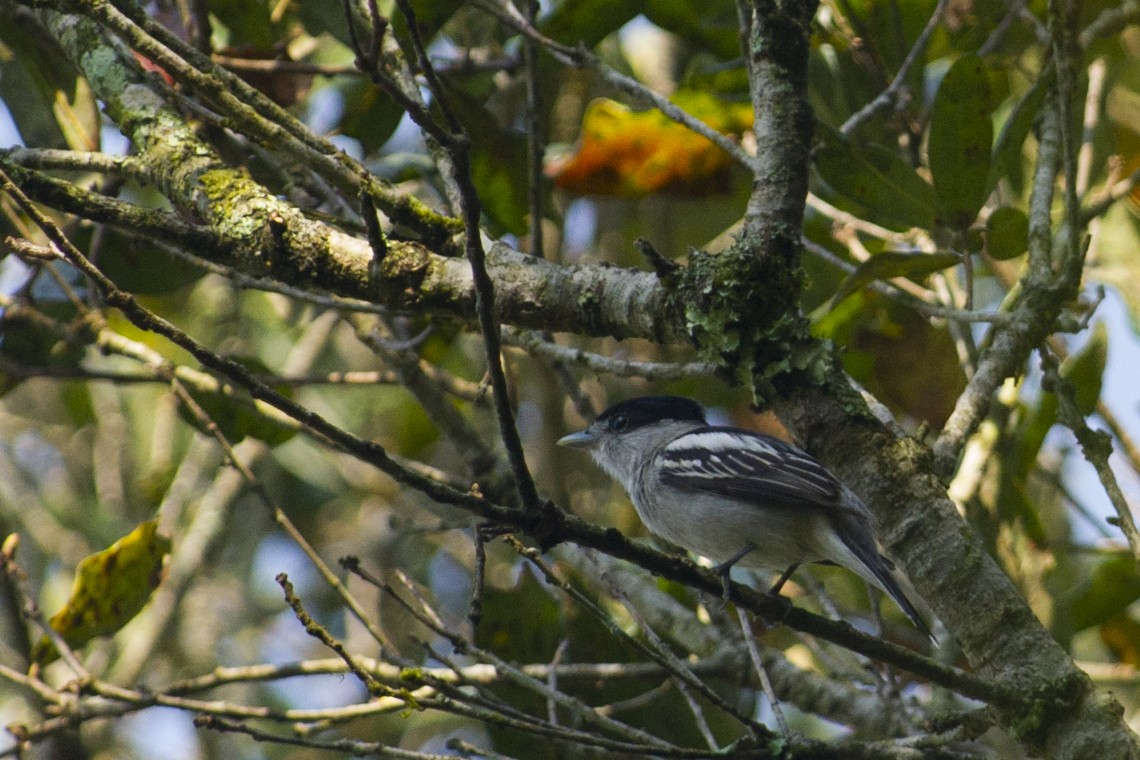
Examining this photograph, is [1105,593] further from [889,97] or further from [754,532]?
[889,97]

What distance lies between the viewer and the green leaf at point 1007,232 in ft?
12.2

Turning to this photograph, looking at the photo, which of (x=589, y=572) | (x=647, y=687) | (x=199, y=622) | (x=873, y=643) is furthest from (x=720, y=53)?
(x=199, y=622)

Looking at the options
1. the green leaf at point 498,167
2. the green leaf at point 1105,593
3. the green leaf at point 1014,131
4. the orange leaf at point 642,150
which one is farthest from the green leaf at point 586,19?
the green leaf at point 1105,593

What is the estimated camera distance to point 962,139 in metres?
3.55

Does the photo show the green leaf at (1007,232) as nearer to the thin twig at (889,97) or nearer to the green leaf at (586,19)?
the thin twig at (889,97)

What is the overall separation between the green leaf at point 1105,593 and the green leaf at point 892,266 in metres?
1.60

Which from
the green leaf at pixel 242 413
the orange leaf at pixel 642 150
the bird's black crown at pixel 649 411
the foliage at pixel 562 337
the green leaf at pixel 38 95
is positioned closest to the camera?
the foliage at pixel 562 337

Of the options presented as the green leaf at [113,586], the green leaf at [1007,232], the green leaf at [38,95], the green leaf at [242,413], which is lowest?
the green leaf at [113,586]

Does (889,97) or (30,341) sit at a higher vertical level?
(889,97)

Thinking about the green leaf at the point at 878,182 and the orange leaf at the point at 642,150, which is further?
the orange leaf at the point at 642,150

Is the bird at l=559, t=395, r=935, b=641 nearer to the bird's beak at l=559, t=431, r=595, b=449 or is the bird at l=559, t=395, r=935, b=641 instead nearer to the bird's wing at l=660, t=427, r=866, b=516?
the bird's wing at l=660, t=427, r=866, b=516

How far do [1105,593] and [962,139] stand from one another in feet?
6.06

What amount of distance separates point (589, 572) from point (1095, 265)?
8.37ft

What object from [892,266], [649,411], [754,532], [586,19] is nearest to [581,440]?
[649,411]
